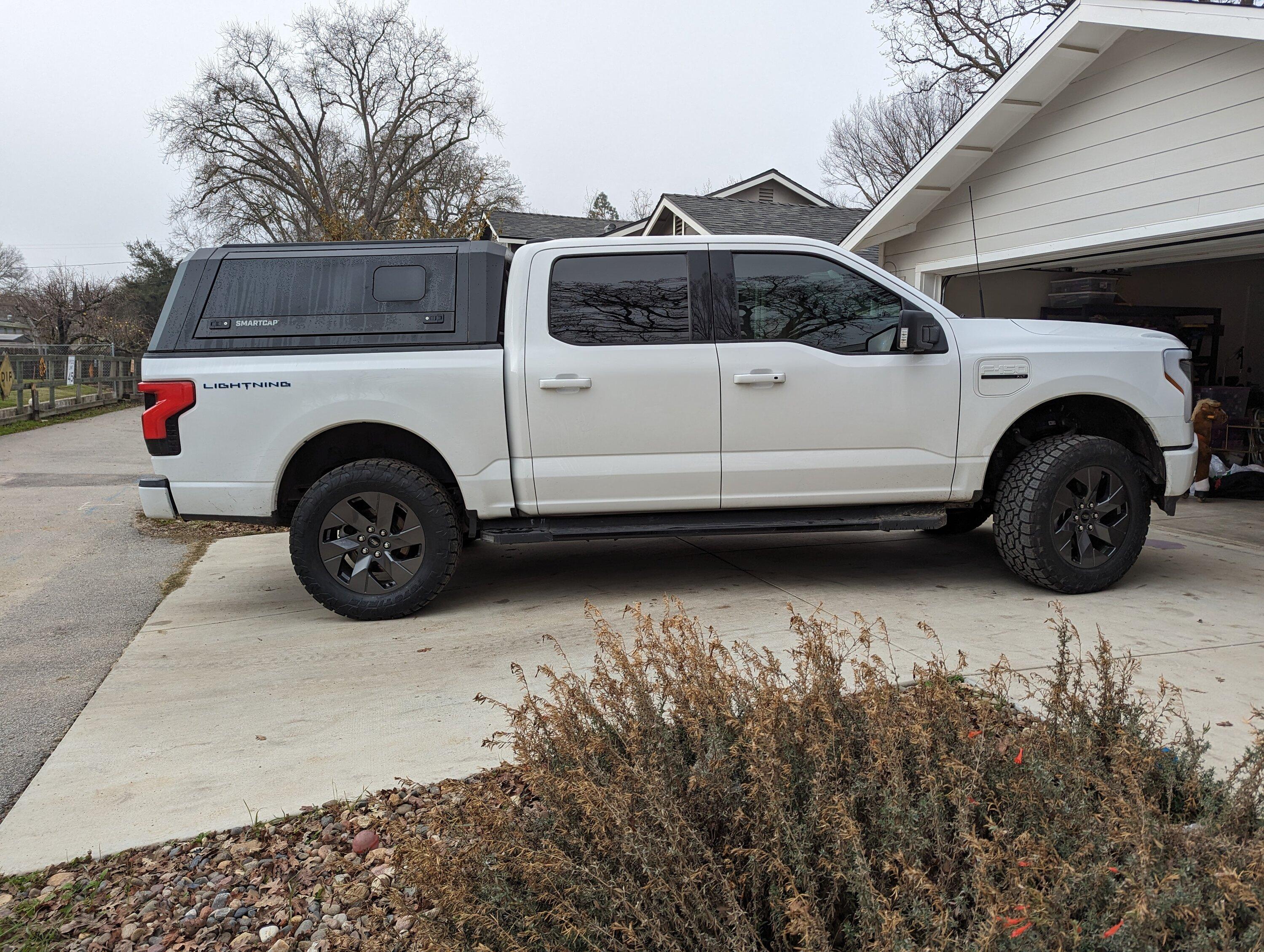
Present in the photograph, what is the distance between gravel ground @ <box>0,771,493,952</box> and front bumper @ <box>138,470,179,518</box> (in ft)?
8.63

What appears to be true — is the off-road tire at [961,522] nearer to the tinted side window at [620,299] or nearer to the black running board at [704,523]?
the black running board at [704,523]

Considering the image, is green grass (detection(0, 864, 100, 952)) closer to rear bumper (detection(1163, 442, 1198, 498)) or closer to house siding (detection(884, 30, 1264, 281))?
rear bumper (detection(1163, 442, 1198, 498))

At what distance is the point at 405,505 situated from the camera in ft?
16.4

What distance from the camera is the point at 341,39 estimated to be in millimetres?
36594

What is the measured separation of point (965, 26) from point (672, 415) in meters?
23.8

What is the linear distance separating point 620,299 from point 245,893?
3550 millimetres

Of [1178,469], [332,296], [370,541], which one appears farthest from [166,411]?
[1178,469]

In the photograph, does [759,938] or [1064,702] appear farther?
[1064,702]

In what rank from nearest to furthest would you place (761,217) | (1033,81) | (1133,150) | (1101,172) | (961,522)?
(961,522)
(1133,150)
(1101,172)
(1033,81)
(761,217)

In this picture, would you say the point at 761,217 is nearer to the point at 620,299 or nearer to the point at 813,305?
the point at 813,305

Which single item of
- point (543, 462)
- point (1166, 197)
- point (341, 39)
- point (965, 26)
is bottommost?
point (543, 462)

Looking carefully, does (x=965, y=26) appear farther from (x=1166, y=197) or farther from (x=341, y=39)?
(x=341, y=39)

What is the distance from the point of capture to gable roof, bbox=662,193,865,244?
15.4 m

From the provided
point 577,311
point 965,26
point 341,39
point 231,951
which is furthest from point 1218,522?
point 341,39
